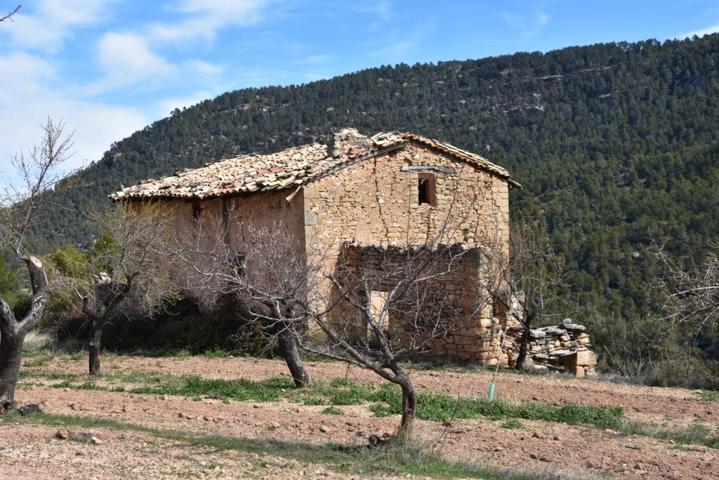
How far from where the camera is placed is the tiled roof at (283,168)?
63.6ft

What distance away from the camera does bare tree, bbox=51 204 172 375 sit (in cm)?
1576

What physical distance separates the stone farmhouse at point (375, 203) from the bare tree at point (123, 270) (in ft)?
4.03

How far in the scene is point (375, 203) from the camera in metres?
20.0

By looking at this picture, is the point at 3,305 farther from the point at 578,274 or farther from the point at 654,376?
the point at 578,274

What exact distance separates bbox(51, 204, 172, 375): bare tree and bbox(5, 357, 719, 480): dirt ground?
3326 millimetres

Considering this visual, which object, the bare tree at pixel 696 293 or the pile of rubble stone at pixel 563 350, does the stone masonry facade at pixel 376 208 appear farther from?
the bare tree at pixel 696 293

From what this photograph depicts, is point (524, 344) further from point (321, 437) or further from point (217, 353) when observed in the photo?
point (321, 437)

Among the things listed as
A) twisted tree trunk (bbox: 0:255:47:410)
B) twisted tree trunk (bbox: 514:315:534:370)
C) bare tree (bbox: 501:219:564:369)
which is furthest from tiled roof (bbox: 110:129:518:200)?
twisted tree trunk (bbox: 0:255:47:410)

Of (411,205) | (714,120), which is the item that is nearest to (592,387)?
(411,205)

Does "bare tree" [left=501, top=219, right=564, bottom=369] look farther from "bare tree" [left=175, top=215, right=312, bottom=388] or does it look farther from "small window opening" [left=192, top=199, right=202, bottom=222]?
"small window opening" [left=192, top=199, right=202, bottom=222]

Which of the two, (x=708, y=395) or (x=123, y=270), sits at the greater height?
(x=123, y=270)

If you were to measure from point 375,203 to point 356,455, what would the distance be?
485 inches

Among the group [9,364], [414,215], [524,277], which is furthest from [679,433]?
[414,215]

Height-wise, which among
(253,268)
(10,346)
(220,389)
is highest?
(253,268)
